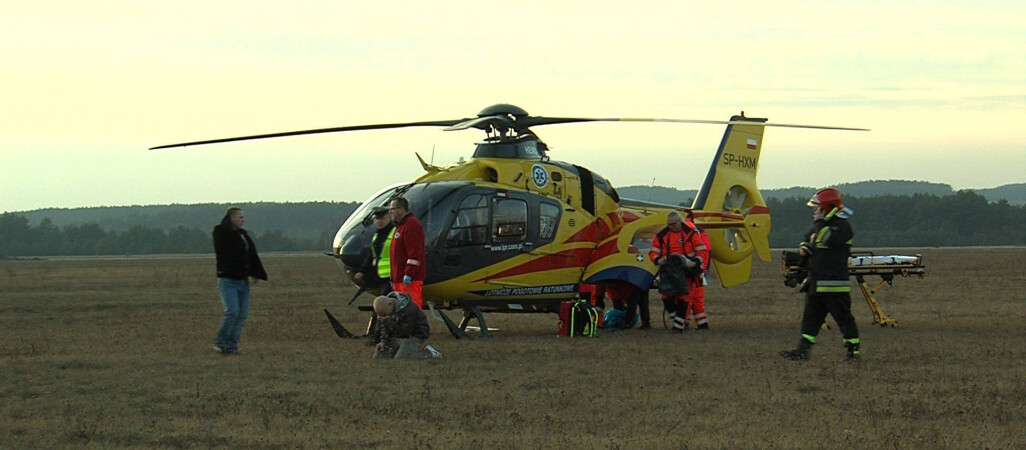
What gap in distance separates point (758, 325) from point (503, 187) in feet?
16.8

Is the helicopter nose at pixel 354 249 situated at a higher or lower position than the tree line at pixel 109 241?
higher

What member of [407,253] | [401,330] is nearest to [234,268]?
[407,253]

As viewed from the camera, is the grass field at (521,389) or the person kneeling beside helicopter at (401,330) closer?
the grass field at (521,389)

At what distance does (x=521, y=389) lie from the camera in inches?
454

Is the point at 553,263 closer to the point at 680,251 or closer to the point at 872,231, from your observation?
the point at 680,251

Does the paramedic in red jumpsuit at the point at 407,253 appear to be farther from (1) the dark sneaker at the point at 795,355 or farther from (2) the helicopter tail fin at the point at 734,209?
(2) the helicopter tail fin at the point at 734,209

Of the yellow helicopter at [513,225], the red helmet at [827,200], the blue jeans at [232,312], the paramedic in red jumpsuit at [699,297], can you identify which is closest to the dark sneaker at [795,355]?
the red helmet at [827,200]

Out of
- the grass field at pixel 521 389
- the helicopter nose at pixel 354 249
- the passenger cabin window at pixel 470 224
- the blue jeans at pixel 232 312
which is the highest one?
the passenger cabin window at pixel 470 224

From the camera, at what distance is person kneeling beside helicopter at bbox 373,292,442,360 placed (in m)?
13.9

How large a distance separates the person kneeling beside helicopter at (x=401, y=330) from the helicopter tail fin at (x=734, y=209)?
8094 mm

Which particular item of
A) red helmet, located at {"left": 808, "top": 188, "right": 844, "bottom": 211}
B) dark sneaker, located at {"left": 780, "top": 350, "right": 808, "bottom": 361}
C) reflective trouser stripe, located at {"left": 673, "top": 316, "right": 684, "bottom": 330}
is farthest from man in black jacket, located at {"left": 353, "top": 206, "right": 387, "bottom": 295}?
red helmet, located at {"left": 808, "top": 188, "right": 844, "bottom": 211}

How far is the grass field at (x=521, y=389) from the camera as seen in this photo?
914cm

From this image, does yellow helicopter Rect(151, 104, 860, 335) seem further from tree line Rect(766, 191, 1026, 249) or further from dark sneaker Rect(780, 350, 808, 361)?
tree line Rect(766, 191, 1026, 249)

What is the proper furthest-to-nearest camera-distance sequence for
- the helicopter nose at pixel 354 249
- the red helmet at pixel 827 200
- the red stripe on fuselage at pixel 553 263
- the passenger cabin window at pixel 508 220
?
the red stripe on fuselage at pixel 553 263
the passenger cabin window at pixel 508 220
the helicopter nose at pixel 354 249
the red helmet at pixel 827 200
